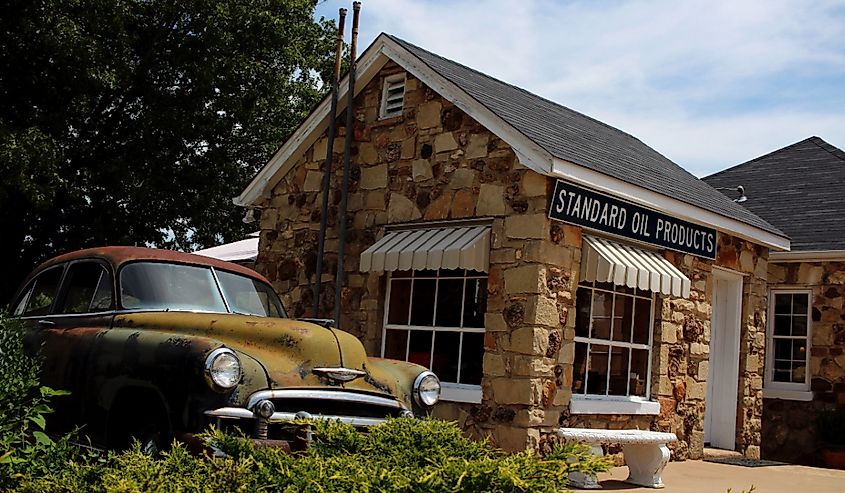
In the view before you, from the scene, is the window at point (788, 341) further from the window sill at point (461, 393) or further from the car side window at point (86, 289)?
the car side window at point (86, 289)

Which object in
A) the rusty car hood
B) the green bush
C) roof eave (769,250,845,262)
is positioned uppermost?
roof eave (769,250,845,262)

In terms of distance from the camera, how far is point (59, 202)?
18891 mm

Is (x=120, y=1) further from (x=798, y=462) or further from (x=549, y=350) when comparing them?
(x=798, y=462)

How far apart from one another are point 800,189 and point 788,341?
3.58 meters

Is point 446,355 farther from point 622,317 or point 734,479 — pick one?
point 734,479

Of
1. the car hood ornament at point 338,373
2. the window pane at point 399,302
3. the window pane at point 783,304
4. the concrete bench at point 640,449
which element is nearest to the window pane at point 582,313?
the concrete bench at point 640,449

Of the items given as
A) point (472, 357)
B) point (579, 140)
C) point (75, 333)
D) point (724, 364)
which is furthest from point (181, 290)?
point (724, 364)

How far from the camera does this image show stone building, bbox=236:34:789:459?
31.0 feet

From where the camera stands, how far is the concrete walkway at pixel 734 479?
903 centimetres

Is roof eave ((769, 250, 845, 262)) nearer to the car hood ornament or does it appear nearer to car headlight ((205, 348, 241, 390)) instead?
the car hood ornament

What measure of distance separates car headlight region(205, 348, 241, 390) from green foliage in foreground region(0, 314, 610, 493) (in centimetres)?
113

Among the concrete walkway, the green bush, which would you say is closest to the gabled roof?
the concrete walkway

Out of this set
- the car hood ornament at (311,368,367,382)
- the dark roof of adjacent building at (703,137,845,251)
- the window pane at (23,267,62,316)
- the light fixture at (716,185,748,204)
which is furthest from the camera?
the light fixture at (716,185,748,204)

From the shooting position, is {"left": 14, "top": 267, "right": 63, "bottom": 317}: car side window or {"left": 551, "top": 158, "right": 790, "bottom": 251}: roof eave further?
{"left": 551, "top": 158, "right": 790, "bottom": 251}: roof eave
